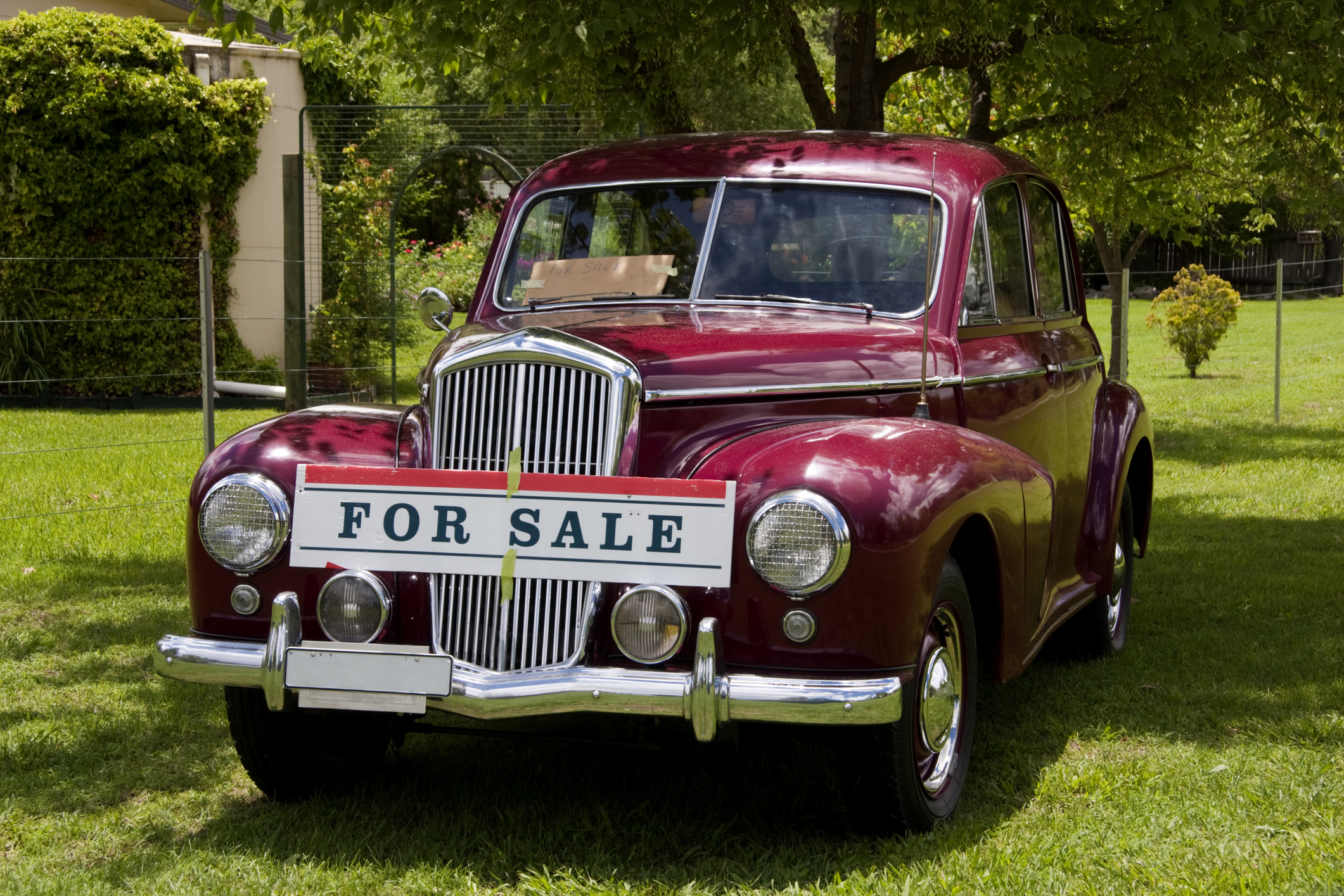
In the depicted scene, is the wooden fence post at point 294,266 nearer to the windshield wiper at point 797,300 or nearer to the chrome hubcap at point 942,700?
the windshield wiper at point 797,300

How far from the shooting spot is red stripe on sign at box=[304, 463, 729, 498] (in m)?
3.33

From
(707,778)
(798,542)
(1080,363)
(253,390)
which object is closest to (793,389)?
(798,542)

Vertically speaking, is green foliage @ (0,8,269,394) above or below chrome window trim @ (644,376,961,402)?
above

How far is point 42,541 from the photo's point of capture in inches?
304

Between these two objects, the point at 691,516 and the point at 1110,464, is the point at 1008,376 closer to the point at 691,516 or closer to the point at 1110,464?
the point at 1110,464

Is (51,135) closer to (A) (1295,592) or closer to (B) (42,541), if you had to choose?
(B) (42,541)

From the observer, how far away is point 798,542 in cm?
329

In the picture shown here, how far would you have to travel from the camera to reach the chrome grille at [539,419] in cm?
357

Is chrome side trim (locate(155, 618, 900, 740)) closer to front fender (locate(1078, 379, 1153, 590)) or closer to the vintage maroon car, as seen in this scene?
the vintage maroon car

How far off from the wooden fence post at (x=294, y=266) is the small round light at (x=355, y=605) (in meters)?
8.54

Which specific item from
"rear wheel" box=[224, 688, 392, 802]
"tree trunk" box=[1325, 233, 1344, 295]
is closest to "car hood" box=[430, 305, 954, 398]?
"rear wheel" box=[224, 688, 392, 802]

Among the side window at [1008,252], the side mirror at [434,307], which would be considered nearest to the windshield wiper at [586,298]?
the side mirror at [434,307]

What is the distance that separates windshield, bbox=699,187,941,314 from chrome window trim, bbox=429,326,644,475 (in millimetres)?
986

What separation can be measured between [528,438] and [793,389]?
783 millimetres
